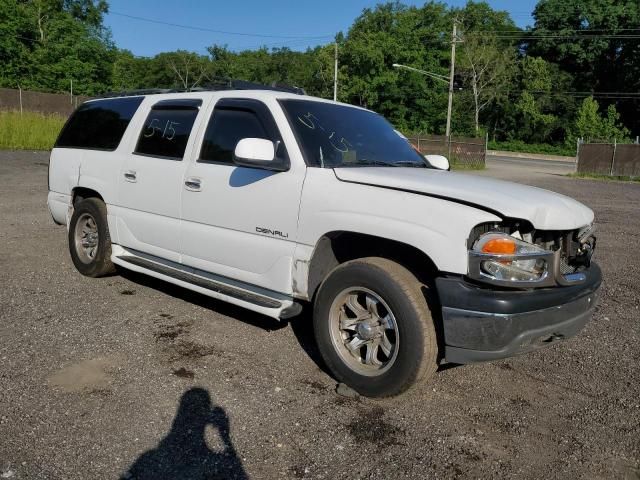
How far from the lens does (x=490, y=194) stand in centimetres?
331

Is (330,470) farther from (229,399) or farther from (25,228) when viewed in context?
(25,228)

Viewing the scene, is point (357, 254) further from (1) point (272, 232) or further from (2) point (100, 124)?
(2) point (100, 124)

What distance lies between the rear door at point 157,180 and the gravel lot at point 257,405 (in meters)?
0.64

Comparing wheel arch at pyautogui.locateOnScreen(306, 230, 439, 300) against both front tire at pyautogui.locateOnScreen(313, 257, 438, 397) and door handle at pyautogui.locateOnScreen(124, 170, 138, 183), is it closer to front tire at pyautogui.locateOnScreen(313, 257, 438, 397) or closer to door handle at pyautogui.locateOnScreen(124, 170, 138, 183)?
front tire at pyautogui.locateOnScreen(313, 257, 438, 397)

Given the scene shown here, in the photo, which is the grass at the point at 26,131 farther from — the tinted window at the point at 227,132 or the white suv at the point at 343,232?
the tinted window at the point at 227,132

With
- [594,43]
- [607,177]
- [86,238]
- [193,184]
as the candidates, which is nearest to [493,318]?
[193,184]

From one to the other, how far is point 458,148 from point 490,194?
34.7m

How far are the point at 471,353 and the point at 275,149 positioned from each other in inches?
76.4

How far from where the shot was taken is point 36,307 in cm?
499

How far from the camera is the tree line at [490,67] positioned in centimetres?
6588

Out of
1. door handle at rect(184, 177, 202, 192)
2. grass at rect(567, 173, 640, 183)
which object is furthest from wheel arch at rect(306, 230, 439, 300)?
grass at rect(567, 173, 640, 183)

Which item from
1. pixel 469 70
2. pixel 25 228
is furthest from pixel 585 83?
pixel 25 228

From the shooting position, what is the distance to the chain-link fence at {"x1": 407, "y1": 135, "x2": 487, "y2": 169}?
36.1 m

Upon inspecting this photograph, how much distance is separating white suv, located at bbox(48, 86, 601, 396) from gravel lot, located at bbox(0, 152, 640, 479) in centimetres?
37
